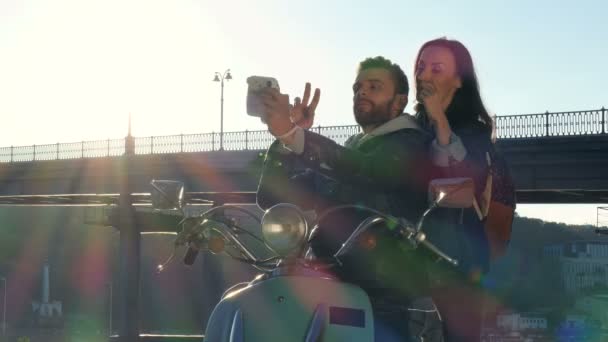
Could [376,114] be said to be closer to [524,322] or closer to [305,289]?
[305,289]

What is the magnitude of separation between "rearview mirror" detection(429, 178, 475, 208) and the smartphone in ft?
2.19

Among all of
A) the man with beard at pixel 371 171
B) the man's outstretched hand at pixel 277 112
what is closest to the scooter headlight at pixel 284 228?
the man with beard at pixel 371 171

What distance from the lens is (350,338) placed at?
3.37 meters

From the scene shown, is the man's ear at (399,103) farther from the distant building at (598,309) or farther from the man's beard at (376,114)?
the distant building at (598,309)

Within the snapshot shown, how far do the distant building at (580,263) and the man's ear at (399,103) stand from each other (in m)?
95.0

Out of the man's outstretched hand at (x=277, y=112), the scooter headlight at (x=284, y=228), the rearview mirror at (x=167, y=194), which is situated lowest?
the scooter headlight at (x=284, y=228)

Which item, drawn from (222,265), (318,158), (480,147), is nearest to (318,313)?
(318,158)

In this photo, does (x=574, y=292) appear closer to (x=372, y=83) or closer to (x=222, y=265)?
(x=222, y=265)

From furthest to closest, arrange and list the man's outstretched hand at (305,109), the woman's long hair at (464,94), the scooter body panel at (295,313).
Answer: the woman's long hair at (464,94)
the man's outstretched hand at (305,109)
the scooter body panel at (295,313)

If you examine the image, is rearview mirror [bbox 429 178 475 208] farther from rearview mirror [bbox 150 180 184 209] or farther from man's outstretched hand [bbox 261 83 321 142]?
rearview mirror [bbox 150 180 184 209]

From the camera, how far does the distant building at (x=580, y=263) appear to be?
100 m

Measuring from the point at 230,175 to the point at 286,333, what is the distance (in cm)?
3109

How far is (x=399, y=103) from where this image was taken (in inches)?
175

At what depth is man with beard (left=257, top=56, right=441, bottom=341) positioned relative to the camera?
3705 millimetres
